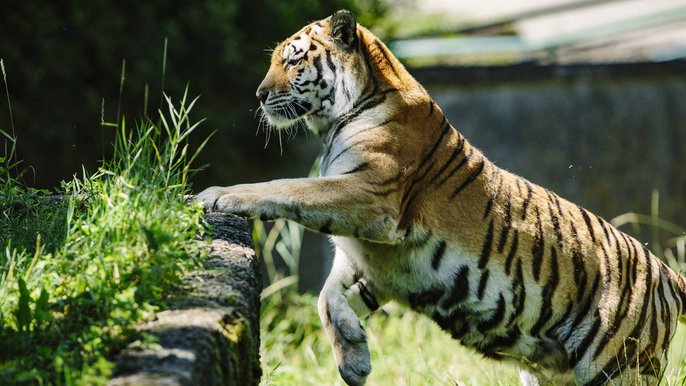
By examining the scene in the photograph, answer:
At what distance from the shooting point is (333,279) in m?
4.18

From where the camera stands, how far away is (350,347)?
3.89 metres

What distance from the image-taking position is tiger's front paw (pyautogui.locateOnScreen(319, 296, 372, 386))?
3.87 meters

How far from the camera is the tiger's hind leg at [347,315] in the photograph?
3873mm

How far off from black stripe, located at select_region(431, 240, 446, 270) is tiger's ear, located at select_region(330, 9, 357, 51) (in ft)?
3.15

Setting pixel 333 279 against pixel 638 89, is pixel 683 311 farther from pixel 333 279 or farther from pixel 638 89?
pixel 638 89

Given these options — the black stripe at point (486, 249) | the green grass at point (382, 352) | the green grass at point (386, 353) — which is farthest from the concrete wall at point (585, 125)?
the black stripe at point (486, 249)

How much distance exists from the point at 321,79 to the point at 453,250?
3.08 ft

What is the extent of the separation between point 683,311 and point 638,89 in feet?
17.0

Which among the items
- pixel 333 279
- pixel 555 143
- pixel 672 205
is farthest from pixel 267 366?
pixel 672 205

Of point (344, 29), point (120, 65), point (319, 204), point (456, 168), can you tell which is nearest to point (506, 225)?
point (456, 168)

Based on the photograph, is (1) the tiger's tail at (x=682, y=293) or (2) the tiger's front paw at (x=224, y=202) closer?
(2) the tiger's front paw at (x=224, y=202)

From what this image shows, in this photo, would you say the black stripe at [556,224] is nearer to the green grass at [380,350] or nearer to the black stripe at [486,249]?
the black stripe at [486,249]

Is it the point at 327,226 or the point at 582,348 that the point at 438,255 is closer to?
the point at 327,226

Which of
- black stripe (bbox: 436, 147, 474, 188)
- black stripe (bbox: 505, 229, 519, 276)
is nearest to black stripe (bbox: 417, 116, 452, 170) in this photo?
black stripe (bbox: 436, 147, 474, 188)
